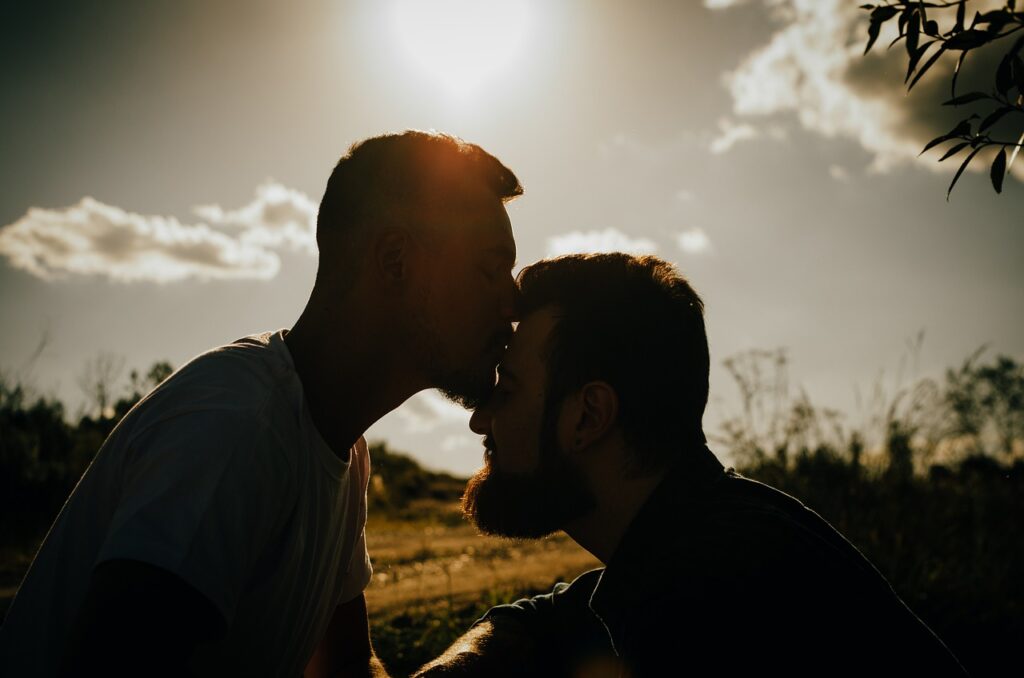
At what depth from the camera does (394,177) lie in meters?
3.05

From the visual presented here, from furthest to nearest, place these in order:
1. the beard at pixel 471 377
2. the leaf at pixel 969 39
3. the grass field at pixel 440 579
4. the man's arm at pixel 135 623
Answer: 1. the grass field at pixel 440 579
2. the beard at pixel 471 377
3. the leaf at pixel 969 39
4. the man's arm at pixel 135 623

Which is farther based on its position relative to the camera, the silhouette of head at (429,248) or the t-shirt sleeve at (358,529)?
the t-shirt sleeve at (358,529)

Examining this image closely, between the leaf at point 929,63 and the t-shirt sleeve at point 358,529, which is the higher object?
the leaf at point 929,63

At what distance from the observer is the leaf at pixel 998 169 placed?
210 centimetres

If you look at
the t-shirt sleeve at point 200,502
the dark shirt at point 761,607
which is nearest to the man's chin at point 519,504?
the dark shirt at point 761,607

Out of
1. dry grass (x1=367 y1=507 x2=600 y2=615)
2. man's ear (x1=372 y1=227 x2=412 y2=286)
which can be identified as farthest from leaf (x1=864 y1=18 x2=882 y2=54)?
dry grass (x1=367 y1=507 x2=600 y2=615)

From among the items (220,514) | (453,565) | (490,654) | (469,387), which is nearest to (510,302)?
(469,387)

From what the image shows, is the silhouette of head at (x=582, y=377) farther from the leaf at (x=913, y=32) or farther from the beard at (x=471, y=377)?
the leaf at (x=913, y=32)

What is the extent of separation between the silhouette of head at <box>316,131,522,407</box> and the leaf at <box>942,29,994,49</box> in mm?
1764

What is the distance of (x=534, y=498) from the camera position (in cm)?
314

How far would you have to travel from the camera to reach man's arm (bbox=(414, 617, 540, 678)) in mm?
2715

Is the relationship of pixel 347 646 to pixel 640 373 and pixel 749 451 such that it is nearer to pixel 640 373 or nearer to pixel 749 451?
pixel 640 373

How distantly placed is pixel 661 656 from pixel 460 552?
21.3 feet

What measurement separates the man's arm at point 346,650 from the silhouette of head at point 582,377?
681mm
